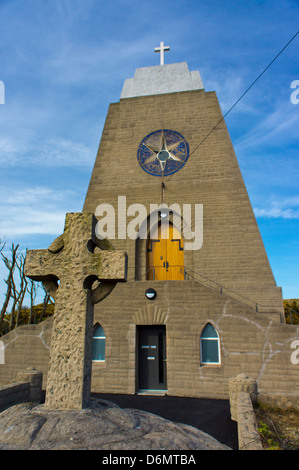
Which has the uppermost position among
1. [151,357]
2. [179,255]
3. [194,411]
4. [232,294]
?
[179,255]

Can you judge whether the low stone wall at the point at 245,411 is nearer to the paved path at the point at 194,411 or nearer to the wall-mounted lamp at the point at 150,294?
the paved path at the point at 194,411

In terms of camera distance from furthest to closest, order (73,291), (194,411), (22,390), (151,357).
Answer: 1. (151,357)
2. (194,411)
3. (22,390)
4. (73,291)

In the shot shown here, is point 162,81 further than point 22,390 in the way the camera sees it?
Yes

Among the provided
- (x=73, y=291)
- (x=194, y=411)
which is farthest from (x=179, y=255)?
(x=73, y=291)

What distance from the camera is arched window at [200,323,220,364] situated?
10266 mm

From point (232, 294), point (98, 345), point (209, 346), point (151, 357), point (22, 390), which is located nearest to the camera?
point (22, 390)

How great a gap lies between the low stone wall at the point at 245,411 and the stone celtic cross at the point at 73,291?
2211mm

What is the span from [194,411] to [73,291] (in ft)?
17.7

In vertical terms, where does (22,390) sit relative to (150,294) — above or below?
below

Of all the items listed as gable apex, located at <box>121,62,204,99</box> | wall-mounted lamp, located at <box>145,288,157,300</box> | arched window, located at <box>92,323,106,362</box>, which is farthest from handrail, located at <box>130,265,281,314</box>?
gable apex, located at <box>121,62,204,99</box>

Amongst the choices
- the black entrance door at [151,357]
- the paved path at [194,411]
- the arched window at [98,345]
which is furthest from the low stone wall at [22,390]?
the black entrance door at [151,357]

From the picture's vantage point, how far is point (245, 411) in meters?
5.70

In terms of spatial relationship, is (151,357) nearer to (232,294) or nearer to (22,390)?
(232,294)

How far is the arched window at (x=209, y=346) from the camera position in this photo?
404 inches
